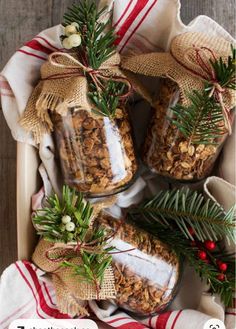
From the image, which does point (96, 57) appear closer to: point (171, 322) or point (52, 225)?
point (52, 225)

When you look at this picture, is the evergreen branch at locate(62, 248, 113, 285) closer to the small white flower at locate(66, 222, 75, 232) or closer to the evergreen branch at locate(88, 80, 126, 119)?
the small white flower at locate(66, 222, 75, 232)

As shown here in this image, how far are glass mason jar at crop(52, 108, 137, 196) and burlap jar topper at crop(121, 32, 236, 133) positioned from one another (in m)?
0.07

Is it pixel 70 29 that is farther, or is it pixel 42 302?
pixel 42 302

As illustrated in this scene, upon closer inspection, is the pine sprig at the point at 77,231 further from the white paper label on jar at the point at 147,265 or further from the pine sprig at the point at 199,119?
the pine sprig at the point at 199,119

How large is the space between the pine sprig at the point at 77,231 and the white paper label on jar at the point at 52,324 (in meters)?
0.09

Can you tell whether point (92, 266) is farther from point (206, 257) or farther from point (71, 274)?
point (206, 257)

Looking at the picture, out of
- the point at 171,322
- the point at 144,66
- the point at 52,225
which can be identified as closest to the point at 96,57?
the point at 144,66

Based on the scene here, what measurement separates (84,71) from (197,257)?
0.95ft

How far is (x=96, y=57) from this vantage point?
2.11 ft

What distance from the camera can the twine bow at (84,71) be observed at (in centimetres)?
64

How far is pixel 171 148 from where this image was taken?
693mm

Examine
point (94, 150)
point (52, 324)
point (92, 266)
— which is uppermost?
point (94, 150)

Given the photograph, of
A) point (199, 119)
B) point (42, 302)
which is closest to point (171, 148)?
point (199, 119)

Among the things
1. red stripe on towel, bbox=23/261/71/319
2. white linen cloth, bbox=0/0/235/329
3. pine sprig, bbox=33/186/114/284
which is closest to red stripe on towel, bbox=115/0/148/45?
white linen cloth, bbox=0/0/235/329
